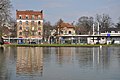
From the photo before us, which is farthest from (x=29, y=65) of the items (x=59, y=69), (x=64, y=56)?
(x=64, y=56)

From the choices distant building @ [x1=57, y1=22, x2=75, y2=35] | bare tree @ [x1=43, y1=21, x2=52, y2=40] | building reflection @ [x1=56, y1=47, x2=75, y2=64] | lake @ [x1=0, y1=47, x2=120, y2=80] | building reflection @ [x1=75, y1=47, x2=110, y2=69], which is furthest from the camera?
distant building @ [x1=57, y1=22, x2=75, y2=35]

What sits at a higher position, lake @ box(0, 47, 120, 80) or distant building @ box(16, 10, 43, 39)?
distant building @ box(16, 10, 43, 39)

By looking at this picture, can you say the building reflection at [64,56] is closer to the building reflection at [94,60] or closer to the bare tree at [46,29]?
the building reflection at [94,60]

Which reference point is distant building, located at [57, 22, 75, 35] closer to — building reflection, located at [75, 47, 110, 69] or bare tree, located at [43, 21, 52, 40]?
bare tree, located at [43, 21, 52, 40]

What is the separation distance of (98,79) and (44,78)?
10.0 ft

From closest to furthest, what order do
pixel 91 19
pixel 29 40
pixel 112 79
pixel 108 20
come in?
pixel 112 79 < pixel 29 40 < pixel 108 20 < pixel 91 19

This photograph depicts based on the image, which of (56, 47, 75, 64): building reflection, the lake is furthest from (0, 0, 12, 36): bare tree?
the lake

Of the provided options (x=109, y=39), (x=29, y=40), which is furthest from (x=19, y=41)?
(x=109, y=39)

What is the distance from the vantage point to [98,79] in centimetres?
1833

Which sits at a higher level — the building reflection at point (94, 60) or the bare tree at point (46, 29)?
the bare tree at point (46, 29)

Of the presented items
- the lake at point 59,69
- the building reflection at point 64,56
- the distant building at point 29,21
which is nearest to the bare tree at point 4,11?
the building reflection at point 64,56

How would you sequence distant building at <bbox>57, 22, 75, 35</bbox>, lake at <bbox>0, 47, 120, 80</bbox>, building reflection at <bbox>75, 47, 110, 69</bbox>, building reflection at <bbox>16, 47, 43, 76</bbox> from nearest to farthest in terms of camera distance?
lake at <bbox>0, 47, 120, 80</bbox> < building reflection at <bbox>16, 47, 43, 76</bbox> < building reflection at <bbox>75, 47, 110, 69</bbox> < distant building at <bbox>57, 22, 75, 35</bbox>

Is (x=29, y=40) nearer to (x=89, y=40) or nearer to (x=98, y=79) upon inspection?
(x=89, y=40)

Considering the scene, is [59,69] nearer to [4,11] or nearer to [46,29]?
[4,11]
